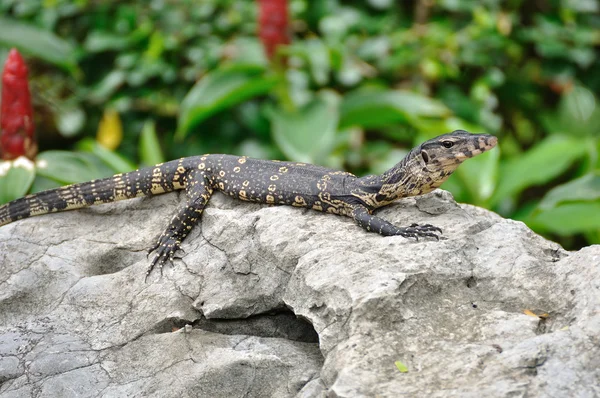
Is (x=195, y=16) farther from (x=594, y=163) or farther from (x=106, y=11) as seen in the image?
(x=594, y=163)

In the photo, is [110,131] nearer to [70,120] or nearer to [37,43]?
[70,120]

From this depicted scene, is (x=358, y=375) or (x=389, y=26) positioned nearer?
(x=358, y=375)

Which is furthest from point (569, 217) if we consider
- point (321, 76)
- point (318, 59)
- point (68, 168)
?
point (68, 168)

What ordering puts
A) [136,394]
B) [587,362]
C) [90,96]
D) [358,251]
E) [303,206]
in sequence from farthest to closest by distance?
[90,96] < [303,206] < [358,251] < [136,394] < [587,362]

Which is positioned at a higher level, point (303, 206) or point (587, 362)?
point (587, 362)

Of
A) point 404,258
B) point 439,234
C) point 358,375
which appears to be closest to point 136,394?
point 358,375

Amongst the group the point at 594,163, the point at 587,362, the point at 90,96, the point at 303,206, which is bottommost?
the point at 90,96

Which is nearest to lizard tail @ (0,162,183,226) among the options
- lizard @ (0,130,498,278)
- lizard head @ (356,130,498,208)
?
lizard @ (0,130,498,278)
